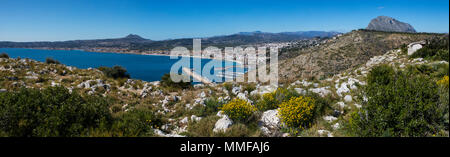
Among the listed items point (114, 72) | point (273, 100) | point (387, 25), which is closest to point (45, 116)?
point (273, 100)

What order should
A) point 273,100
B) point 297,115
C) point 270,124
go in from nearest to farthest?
point 297,115, point 270,124, point 273,100

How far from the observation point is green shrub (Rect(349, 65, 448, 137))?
131 inches

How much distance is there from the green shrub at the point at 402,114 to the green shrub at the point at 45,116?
511cm

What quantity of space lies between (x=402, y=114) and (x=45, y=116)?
6552 millimetres

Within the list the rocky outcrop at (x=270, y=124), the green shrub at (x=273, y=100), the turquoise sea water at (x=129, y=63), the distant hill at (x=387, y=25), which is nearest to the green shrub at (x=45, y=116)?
the rocky outcrop at (x=270, y=124)

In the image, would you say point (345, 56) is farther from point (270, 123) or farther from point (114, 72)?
point (114, 72)

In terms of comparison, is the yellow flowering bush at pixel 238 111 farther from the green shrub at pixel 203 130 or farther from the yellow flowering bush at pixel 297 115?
the yellow flowering bush at pixel 297 115

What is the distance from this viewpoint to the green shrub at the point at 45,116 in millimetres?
3457

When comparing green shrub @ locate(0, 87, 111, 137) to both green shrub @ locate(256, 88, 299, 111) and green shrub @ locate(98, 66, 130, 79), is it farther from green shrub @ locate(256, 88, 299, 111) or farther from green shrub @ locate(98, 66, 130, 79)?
green shrub @ locate(98, 66, 130, 79)

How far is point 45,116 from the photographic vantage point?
12.0 feet

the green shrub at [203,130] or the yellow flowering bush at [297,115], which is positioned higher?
the yellow flowering bush at [297,115]
